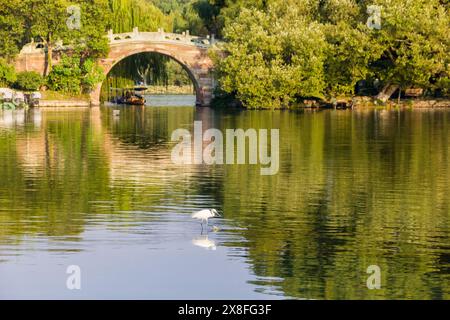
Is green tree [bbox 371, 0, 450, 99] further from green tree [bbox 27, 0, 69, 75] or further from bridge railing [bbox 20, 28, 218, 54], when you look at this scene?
green tree [bbox 27, 0, 69, 75]

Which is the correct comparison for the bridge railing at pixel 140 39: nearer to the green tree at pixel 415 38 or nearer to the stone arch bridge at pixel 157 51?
the stone arch bridge at pixel 157 51

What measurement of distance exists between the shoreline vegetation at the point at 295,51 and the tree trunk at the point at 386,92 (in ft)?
0.24

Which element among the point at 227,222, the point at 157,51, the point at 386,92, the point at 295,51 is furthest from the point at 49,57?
the point at 227,222

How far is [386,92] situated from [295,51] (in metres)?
6.79

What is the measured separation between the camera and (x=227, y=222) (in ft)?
68.0

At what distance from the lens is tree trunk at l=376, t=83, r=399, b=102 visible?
66.6 meters

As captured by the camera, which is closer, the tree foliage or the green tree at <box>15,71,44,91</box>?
the tree foliage

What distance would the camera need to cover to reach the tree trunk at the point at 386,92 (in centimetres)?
6662

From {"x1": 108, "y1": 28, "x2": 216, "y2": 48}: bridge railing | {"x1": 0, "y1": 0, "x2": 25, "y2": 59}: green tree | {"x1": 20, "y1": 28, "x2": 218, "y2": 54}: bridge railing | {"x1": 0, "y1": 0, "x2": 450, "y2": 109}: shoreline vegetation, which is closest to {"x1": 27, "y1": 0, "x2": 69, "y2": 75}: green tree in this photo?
{"x1": 0, "y1": 0, "x2": 450, "y2": 109}: shoreline vegetation

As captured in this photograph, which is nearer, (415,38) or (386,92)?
(415,38)

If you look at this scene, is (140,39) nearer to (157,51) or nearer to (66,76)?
(157,51)

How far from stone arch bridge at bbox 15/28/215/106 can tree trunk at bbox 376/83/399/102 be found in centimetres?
1115

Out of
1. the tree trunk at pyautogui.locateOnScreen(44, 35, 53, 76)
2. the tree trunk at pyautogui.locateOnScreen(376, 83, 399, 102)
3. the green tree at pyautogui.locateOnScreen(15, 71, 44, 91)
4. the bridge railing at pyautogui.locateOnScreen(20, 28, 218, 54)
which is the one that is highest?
the bridge railing at pyautogui.locateOnScreen(20, 28, 218, 54)
